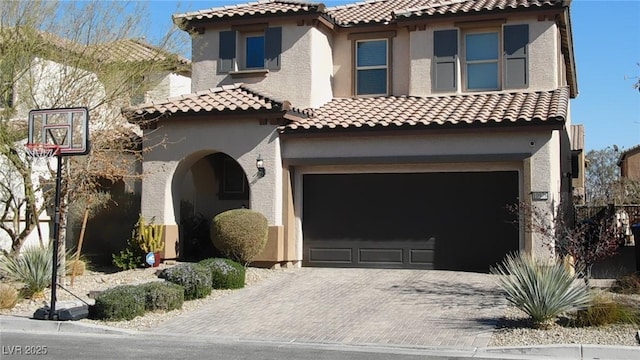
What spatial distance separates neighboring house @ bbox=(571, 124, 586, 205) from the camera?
25484mm

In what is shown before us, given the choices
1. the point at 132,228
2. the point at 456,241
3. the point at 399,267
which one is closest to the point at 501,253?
the point at 456,241

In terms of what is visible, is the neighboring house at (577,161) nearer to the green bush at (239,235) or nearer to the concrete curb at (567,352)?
the green bush at (239,235)

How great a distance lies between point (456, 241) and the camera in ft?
58.9

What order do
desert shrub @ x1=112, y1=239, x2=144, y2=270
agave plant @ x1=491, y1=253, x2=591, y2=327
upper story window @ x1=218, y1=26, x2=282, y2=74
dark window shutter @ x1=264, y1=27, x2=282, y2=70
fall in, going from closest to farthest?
agave plant @ x1=491, y1=253, x2=591, y2=327 → desert shrub @ x1=112, y1=239, x2=144, y2=270 → dark window shutter @ x1=264, y1=27, x2=282, y2=70 → upper story window @ x1=218, y1=26, x2=282, y2=74

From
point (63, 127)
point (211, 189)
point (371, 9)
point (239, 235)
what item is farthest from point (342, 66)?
point (63, 127)

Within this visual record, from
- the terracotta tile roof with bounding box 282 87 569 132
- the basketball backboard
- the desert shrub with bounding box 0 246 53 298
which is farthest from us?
the terracotta tile roof with bounding box 282 87 569 132

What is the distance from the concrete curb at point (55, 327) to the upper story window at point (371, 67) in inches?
448

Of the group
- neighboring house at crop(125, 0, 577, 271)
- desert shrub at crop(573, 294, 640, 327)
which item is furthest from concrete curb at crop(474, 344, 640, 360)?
neighboring house at crop(125, 0, 577, 271)

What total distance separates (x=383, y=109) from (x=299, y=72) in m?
2.67

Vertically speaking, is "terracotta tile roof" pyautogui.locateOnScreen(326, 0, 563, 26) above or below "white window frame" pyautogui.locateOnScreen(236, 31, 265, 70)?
above

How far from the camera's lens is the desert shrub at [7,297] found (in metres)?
13.2

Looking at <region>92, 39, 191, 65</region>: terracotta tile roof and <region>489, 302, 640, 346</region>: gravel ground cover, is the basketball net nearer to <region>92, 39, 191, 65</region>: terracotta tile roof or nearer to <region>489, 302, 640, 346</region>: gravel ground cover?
<region>92, 39, 191, 65</region>: terracotta tile roof

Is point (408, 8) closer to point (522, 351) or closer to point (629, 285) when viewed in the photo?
point (629, 285)

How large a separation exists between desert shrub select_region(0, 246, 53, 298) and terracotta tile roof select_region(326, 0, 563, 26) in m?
10.8
